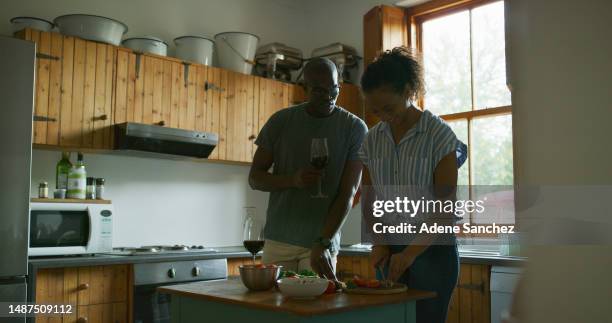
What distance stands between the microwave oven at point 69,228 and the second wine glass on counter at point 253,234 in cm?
187

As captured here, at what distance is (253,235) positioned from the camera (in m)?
1.93

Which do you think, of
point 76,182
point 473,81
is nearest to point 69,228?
point 76,182

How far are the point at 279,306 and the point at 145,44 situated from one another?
308 cm

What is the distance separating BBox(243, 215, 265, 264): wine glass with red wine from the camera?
6.30ft

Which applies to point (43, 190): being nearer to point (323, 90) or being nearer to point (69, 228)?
point (69, 228)

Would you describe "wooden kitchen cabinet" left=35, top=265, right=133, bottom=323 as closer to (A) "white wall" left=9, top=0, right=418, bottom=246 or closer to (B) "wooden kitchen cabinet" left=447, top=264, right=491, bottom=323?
(A) "white wall" left=9, top=0, right=418, bottom=246

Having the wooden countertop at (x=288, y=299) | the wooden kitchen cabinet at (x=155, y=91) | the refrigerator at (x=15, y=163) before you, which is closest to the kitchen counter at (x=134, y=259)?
the refrigerator at (x=15, y=163)

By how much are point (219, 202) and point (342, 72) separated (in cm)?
149

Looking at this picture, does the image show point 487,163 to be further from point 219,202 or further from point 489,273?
point 219,202

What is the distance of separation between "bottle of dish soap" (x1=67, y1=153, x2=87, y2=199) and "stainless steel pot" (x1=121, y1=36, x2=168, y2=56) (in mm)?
933

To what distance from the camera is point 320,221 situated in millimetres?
2197

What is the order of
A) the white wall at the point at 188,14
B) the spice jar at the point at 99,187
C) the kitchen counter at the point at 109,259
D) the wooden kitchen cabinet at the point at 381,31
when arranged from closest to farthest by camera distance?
the kitchen counter at the point at 109,259, the spice jar at the point at 99,187, the white wall at the point at 188,14, the wooden kitchen cabinet at the point at 381,31

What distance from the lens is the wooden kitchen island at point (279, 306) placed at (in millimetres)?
1441

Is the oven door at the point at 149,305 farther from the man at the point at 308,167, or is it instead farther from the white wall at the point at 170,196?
the man at the point at 308,167
